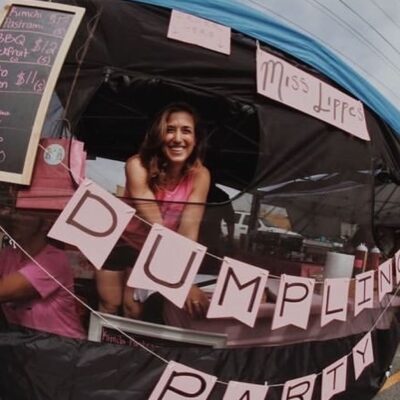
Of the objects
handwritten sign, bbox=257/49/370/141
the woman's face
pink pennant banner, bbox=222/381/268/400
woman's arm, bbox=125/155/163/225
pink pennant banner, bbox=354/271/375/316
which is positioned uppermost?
handwritten sign, bbox=257/49/370/141

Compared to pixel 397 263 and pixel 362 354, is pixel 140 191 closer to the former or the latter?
pixel 362 354

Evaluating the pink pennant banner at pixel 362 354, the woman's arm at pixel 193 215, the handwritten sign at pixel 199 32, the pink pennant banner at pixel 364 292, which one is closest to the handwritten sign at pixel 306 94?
the handwritten sign at pixel 199 32

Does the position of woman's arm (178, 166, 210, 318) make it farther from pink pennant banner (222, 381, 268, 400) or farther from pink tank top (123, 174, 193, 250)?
pink pennant banner (222, 381, 268, 400)

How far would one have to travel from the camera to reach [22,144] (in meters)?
2.77

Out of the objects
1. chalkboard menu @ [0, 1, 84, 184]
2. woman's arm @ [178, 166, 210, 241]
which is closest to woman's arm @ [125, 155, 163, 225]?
woman's arm @ [178, 166, 210, 241]

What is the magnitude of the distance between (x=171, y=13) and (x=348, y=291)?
194 centimetres

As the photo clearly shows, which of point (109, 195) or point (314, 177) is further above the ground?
point (314, 177)

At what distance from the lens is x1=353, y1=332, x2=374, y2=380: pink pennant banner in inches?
146

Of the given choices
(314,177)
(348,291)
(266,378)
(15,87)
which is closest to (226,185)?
(314,177)

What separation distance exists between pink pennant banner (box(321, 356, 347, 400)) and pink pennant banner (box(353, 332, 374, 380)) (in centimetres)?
12

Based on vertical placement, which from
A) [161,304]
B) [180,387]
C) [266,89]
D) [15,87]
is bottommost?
[180,387]

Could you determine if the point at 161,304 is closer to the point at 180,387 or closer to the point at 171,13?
the point at 180,387

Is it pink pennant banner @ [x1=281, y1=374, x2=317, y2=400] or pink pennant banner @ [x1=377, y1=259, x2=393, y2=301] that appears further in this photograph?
pink pennant banner @ [x1=377, y1=259, x2=393, y2=301]


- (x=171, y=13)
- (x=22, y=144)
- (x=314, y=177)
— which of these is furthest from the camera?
(x=314, y=177)
